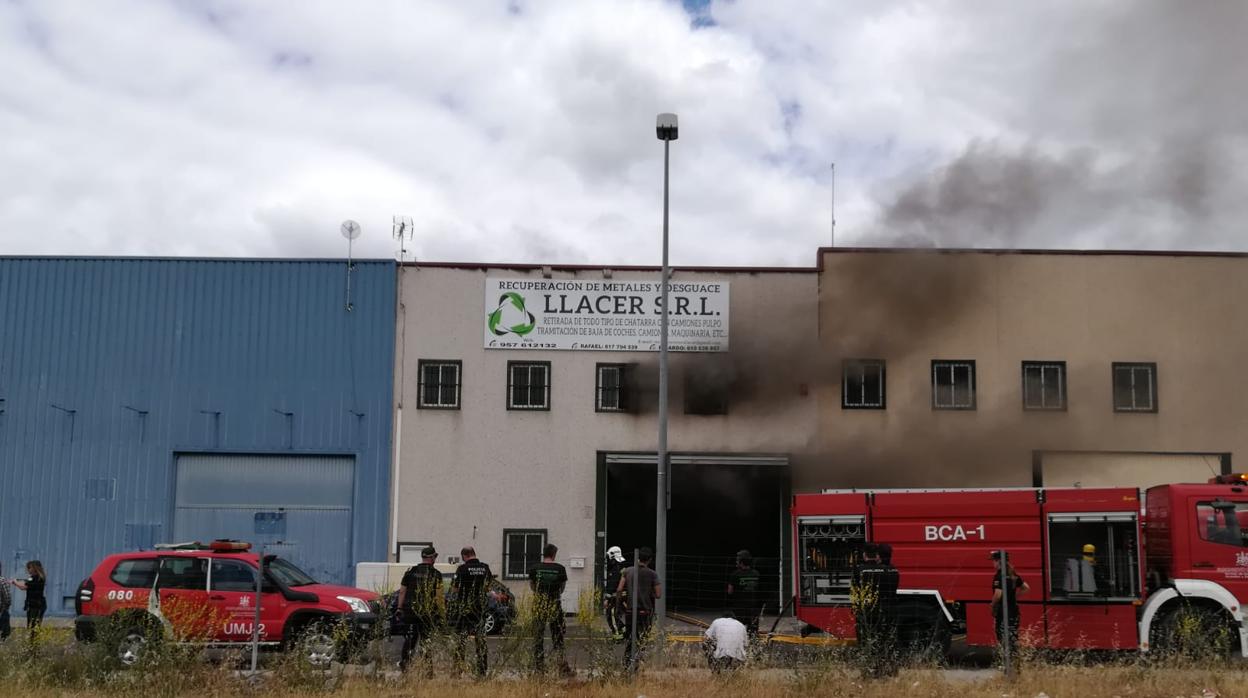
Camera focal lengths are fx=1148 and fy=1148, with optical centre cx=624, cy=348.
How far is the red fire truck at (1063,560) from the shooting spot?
53.0 feet

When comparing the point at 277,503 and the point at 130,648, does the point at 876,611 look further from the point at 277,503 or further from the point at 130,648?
the point at 277,503

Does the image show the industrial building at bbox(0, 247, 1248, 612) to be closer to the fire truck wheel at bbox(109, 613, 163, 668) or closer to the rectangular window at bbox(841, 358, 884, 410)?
the rectangular window at bbox(841, 358, 884, 410)

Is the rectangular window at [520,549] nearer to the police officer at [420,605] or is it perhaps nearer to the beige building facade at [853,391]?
the beige building facade at [853,391]

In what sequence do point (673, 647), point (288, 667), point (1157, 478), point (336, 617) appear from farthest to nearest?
1. point (1157, 478)
2. point (336, 617)
3. point (673, 647)
4. point (288, 667)

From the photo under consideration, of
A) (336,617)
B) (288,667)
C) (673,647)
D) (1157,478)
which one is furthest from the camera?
(1157,478)

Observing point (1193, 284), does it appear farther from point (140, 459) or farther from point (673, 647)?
point (140, 459)

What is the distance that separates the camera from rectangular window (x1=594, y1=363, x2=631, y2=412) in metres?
27.5

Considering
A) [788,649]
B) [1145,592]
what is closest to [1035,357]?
[1145,592]

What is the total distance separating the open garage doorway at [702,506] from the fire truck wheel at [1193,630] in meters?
9.66

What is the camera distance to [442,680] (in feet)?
40.4

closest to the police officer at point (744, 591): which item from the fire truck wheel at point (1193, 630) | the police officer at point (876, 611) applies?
the police officer at point (876, 611)

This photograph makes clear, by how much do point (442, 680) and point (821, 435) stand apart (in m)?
16.0

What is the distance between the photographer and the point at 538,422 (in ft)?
90.3

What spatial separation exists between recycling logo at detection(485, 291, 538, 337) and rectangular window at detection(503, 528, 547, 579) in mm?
4728
